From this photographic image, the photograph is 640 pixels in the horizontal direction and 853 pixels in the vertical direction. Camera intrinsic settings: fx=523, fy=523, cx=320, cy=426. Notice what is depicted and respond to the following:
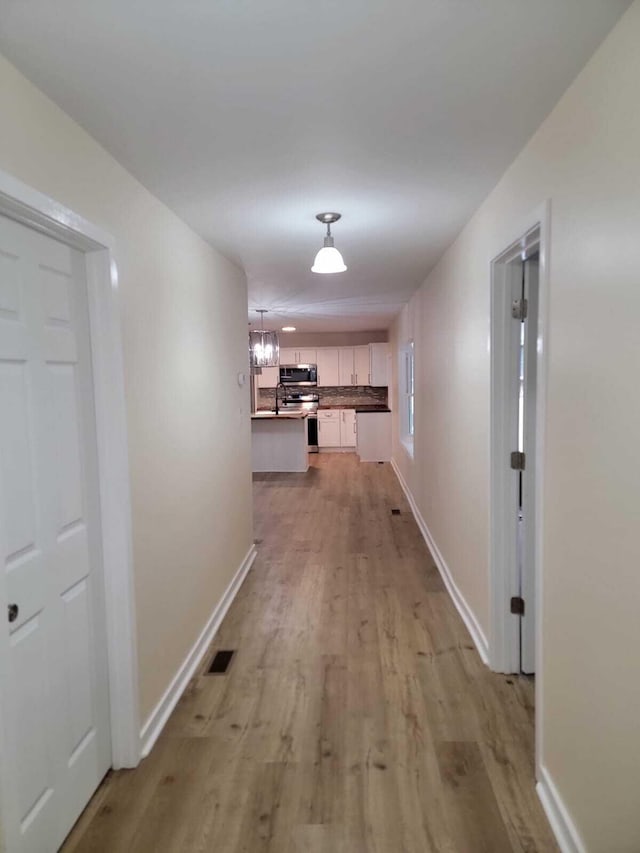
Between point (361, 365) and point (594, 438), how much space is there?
8810 millimetres

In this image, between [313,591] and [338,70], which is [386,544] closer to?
[313,591]

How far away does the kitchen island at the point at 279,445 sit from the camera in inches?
326

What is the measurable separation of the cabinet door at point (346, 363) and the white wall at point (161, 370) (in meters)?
6.57

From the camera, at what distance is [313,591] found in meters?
3.81

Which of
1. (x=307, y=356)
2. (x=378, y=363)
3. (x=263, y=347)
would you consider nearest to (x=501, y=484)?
(x=263, y=347)

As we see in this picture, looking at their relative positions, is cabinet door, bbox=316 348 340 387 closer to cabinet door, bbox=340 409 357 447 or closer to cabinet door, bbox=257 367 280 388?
cabinet door, bbox=340 409 357 447

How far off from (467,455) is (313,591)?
1555mm

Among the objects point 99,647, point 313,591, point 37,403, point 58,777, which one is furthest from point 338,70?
point 313,591

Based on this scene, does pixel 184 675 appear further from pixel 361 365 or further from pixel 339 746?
pixel 361 365

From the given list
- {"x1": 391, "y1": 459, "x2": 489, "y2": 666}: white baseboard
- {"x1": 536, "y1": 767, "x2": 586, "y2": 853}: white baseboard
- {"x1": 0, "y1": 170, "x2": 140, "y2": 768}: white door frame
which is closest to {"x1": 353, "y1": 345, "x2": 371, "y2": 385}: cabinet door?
{"x1": 391, "y1": 459, "x2": 489, "y2": 666}: white baseboard

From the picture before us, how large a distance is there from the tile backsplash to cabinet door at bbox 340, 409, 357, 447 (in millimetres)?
544

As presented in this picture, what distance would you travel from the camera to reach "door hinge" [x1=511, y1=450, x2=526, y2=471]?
252 cm

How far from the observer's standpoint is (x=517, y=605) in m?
2.59

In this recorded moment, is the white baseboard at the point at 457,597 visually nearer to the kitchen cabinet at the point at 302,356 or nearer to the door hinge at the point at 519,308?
the door hinge at the point at 519,308
